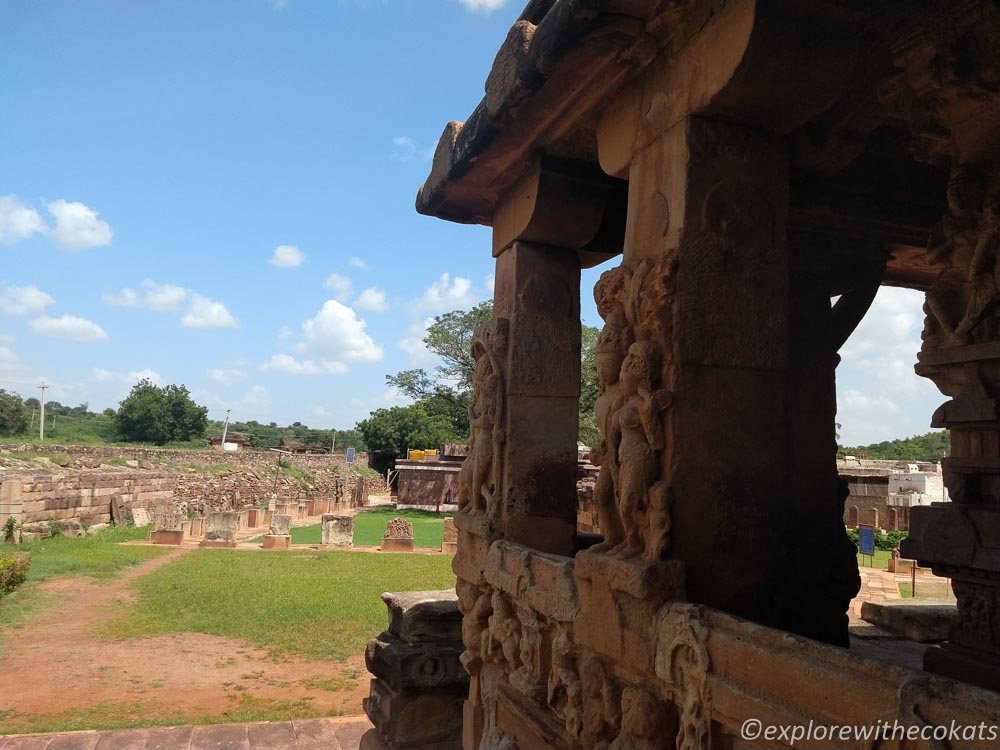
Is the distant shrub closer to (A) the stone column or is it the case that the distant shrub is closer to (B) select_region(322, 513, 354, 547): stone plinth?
(B) select_region(322, 513, 354, 547): stone plinth

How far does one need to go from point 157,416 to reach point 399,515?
28848mm

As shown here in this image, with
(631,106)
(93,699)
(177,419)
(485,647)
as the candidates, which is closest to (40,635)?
(93,699)

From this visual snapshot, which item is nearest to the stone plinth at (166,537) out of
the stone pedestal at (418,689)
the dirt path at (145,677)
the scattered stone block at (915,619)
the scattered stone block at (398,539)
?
the scattered stone block at (398,539)

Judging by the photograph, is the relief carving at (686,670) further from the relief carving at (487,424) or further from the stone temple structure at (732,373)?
the relief carving at (487,424)

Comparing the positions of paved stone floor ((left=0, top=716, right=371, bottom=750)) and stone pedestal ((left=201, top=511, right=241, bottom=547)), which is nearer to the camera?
paved stone floor ((left=0, top=716, right=371, bottom=750))

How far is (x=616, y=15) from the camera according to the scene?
9.24 ft

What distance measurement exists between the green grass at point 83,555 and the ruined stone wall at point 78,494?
0.83m

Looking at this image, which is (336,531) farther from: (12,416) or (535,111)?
(12,416)

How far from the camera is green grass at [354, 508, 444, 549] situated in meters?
19.2

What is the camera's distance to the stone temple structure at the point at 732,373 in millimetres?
2373

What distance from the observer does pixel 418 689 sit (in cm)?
501

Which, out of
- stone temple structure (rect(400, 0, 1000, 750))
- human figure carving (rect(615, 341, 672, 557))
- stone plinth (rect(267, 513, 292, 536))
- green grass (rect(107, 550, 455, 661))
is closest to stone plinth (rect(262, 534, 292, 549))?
stone plinth (rect(267, 513, 292, 536))

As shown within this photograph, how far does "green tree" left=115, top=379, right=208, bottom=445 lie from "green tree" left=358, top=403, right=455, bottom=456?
1668 cm

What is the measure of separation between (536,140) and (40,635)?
9.08 meters
